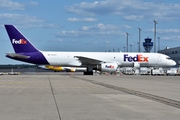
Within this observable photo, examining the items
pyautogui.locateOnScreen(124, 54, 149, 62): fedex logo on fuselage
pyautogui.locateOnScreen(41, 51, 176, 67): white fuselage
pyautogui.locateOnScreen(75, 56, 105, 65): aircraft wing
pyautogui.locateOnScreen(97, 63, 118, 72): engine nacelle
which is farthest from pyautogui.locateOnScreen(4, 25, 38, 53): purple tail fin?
pyautogui.locateOnScreen(124, 54, 149, 62): fedex logo on fuselage

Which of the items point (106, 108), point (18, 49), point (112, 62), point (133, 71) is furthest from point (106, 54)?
point (106, 108)

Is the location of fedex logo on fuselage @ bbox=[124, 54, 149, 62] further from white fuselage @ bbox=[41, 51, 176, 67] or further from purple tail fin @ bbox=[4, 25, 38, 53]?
purple tail fin @ bbox=[4, 25, 38, 53]

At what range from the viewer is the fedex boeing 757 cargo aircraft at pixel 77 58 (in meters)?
48.1

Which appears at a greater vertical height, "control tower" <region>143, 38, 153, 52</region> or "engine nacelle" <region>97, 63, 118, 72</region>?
"control tower" <region>143, 38, 153, 52</region>

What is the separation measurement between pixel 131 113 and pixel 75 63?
131 feet

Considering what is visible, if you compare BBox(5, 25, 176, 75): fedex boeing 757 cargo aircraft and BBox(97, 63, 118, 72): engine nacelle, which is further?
BBox(5, 25, 176, 75): fedex boeing 757 cargo aircraft

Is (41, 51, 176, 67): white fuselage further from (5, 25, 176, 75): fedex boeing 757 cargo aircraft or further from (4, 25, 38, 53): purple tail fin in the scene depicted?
(4, 25, 38, 53): purple tail fin

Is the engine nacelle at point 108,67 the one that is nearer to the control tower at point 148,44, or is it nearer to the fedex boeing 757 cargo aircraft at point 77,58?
the fedex boeing 757 cargo aircraft at point 77,58

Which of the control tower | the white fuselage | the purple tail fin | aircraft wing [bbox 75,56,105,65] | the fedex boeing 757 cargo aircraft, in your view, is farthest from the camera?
the control tower

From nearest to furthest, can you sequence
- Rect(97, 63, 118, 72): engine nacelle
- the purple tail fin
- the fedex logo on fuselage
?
Rect(97, 63, 118, 72): engine nacelle, the purple tail fin, the fedex logo on fuselage

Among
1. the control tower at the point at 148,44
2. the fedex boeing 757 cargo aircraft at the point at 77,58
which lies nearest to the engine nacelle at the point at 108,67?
the fedex boeing 757 cargo aircraft at the point at 77,58

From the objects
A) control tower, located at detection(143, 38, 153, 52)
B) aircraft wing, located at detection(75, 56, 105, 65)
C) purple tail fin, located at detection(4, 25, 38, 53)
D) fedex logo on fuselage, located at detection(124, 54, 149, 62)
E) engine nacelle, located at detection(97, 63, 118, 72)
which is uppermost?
control tower, located at detection(143, 38, 153, 52)

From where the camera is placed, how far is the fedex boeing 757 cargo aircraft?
48094 millimetres

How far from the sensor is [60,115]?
9242 mm
